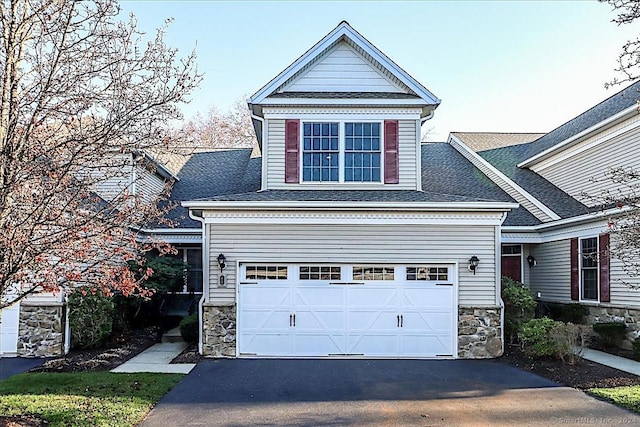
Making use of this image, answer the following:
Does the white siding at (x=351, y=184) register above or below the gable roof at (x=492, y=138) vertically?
below

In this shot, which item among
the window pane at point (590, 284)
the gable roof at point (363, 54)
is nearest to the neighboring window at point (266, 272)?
the gable roof at point (363, 54)

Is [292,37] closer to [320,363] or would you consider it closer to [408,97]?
[408,97]

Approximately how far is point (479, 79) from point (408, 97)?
4.78 meters

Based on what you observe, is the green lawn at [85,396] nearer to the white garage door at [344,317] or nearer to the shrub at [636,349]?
the white garage door at [344,317]

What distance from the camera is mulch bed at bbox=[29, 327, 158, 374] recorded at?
34.1 ft

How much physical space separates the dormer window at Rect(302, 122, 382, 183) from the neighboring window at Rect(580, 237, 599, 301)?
5727 mm

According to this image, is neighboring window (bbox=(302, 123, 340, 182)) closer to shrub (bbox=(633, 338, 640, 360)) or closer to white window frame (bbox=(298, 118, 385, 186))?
white window frame (bbox=(298, 118, 385, 186))

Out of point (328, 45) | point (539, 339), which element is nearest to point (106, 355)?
point (328, 45)

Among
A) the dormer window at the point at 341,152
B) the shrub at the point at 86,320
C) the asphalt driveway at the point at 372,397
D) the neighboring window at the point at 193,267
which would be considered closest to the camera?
the asphalt driveway at the point at 372,397

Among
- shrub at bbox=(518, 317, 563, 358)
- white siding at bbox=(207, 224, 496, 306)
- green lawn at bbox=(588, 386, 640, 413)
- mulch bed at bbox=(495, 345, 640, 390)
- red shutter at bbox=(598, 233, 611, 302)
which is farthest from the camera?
red shutter at bbox=(598, 233, 611, 302)

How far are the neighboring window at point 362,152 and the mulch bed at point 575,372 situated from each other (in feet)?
17.3

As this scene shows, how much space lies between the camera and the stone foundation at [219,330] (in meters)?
11.4

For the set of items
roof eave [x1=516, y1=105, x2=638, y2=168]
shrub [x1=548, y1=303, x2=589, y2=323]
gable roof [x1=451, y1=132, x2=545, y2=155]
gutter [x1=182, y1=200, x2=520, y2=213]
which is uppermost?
gable roof [x1=451, y1=132, x2=545, y2=155]

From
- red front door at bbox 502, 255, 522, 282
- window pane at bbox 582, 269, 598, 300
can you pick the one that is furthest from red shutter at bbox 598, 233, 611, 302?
red front door at bbox 502, 255, 522, 282
